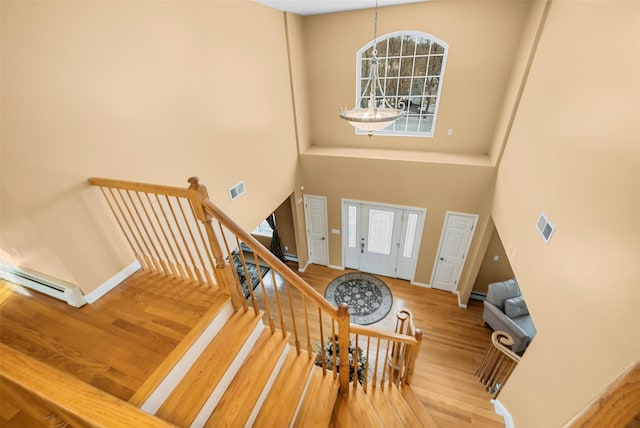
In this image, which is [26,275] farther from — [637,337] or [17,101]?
[637,337]

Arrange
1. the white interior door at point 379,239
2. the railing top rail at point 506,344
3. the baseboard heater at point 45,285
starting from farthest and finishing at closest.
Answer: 1. the white interior door at point 379,239
2. the railing top rail at point 506,344
3. the baseboard heater at point 45,285

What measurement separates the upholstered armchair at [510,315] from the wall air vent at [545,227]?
92.9 inches

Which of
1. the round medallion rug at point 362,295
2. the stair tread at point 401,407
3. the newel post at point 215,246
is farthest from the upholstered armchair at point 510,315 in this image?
the newel post at point 215,246

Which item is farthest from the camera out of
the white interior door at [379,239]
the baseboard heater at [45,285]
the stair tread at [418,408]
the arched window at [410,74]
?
the white interior door at [379,239]

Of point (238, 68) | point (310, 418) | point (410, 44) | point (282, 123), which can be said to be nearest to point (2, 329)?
point (310, 418)

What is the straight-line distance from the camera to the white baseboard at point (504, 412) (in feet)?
10.1

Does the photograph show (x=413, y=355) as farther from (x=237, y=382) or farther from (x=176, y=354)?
(x=176, y=354)

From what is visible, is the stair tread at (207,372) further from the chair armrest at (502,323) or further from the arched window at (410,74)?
the chair armrest at (502,323)

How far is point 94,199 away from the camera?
7.19 ft

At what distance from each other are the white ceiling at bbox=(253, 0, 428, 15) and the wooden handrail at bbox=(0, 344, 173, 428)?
4285 mm

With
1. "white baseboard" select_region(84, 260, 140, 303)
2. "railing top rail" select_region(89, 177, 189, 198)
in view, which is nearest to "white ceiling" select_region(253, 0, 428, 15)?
"railing top rail" select_region(89, 177, 189, 198)

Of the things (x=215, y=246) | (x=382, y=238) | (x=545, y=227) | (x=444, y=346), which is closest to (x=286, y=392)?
(x=215, y=246)

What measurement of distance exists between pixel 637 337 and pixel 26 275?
443 cm

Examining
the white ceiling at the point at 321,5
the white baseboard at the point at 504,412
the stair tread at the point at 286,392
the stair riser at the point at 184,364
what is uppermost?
the white ceiling at the point at 321,5
